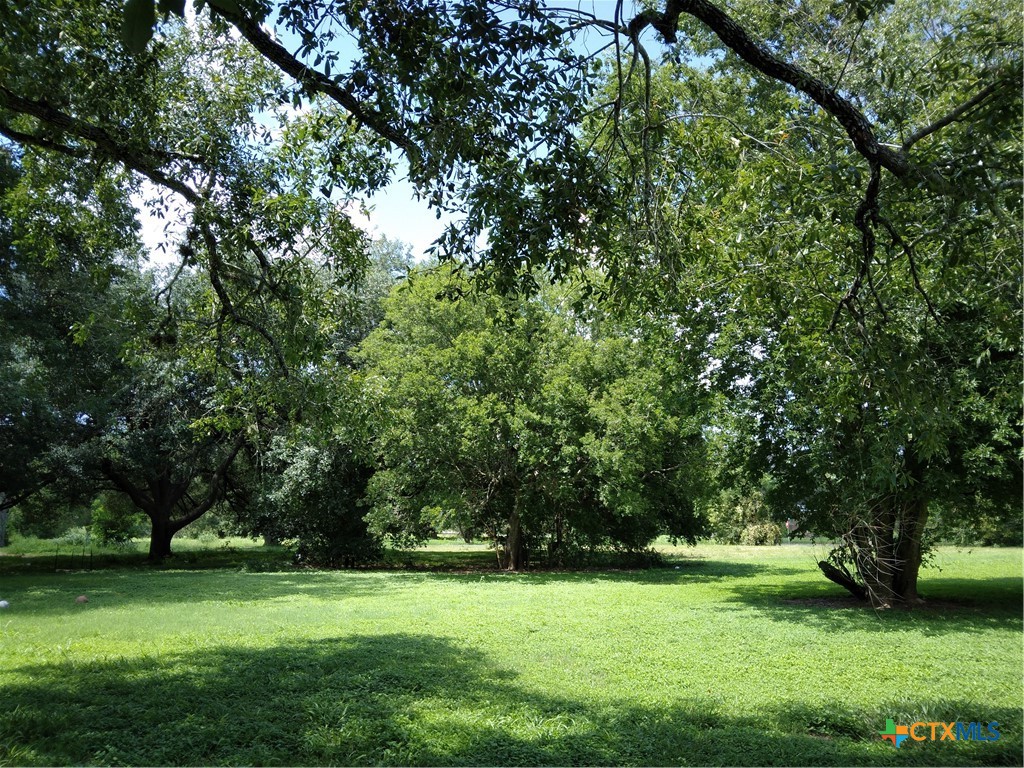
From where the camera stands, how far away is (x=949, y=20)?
9859 millimetres

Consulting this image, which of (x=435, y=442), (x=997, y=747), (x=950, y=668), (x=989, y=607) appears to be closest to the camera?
(x=997, y=747)

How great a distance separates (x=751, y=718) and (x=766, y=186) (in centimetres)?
395

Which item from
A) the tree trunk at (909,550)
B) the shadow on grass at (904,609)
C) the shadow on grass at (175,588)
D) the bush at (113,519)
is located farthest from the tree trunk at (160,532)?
the tree trunk at (909,550)

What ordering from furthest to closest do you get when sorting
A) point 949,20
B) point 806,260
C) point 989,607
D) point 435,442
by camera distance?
point 435,442, point 989,607, point 949,20, point 806,260

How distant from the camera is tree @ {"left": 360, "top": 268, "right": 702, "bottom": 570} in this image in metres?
18.8

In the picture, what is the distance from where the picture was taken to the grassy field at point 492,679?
477cm

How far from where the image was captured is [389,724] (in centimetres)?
514

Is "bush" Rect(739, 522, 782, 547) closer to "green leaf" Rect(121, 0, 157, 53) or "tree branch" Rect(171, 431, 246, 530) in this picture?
"tree branch" Rect(171, 431, 246, 530)

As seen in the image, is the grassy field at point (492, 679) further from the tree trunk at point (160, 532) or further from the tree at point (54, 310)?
the tree trunk at point (160, 532)

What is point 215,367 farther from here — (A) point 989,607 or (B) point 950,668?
(A) point 989,607

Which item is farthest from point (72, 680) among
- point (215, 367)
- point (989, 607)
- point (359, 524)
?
point (359, 524)

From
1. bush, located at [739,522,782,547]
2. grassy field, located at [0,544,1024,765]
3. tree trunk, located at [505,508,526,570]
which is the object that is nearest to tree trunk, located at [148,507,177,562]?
grassy field, located at [0,544,1024,765]

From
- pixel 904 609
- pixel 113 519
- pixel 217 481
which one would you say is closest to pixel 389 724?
pixel 904 609

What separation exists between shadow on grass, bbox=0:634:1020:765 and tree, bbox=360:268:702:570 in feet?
38.8
